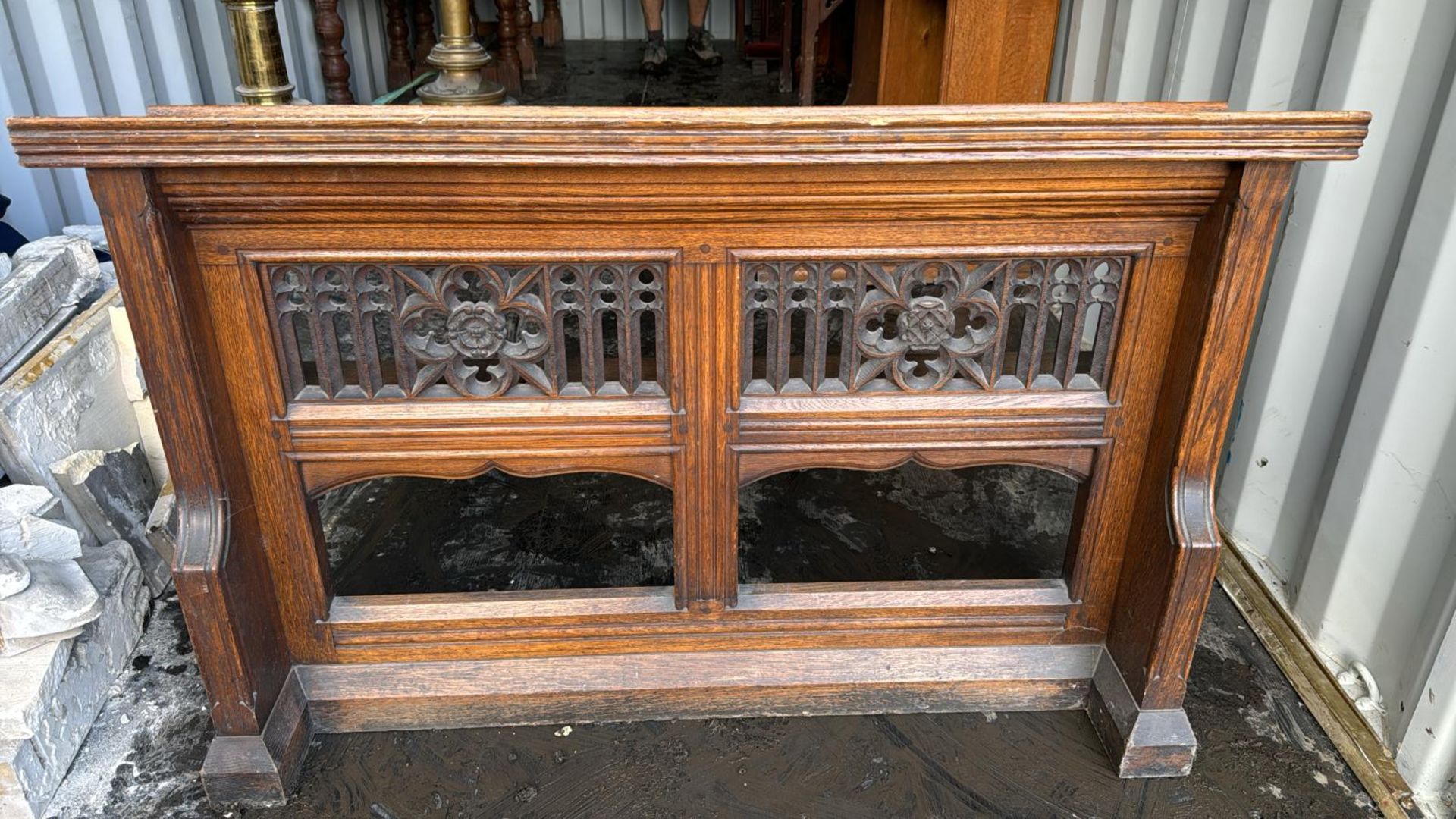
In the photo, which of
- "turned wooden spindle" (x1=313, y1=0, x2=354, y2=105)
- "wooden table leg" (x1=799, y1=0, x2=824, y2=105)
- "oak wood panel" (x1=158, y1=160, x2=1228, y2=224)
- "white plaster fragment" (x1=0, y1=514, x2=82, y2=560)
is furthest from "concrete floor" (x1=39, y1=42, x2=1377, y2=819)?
"turned wooden spindle" (x1=313, y1=0, x2=354, y2=105)

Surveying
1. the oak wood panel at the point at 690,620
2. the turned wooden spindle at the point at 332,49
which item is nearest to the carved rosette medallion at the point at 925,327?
the oak wood panel at the point at 690,620

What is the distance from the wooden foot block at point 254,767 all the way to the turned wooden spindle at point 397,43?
309 centimetres

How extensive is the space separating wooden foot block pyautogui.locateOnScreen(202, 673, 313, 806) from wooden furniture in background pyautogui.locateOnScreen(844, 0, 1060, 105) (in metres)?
2.03

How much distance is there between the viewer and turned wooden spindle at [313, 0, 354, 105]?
3354 millimetres

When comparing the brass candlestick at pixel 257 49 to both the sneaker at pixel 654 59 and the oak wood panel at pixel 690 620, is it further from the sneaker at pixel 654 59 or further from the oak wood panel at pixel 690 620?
the sneaker at pixel 654 59

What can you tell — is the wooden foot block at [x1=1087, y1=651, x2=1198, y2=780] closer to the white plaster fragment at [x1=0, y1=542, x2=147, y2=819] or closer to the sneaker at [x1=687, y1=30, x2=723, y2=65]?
the white plaster fragment at [x1=0, y1=542, x2=147, y2=819]

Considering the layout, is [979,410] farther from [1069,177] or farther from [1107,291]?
[1069,177]

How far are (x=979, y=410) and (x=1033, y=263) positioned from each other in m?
0.21

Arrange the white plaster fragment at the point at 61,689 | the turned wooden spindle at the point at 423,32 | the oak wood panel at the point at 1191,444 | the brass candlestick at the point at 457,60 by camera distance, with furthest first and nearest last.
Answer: the turned wooden spindle at the point at 423,32 < the brass candlestick at the point at 457,60 < the white plaster fragment at the point at 61,689 < the oak wood panel at the point at 1191,444

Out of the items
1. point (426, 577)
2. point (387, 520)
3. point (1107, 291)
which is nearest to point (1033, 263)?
point (1107, 291)

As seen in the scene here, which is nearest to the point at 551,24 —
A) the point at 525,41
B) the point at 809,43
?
the point at 525,41

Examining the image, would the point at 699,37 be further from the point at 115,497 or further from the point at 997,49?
Answer: the point at 115,497

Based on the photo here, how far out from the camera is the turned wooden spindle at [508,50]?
403 centimetres

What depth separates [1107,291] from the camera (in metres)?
1.33
